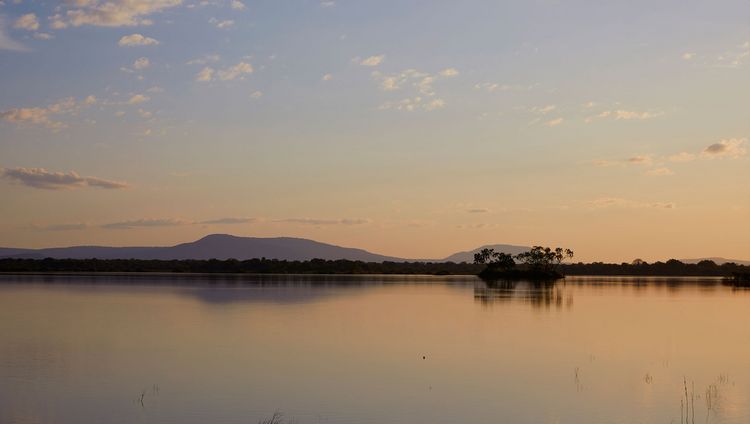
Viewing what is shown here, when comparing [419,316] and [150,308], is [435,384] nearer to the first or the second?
[419,316]

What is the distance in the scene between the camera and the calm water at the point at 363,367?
18.4 m

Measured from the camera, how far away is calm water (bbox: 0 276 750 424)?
18438 millimetres

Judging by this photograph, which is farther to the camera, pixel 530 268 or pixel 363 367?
pixel 530 268

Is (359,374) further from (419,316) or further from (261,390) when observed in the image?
(419,316)

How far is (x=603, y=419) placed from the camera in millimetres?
18047

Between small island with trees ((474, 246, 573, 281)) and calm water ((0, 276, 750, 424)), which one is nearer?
calm water ((0, 276, 750, 424))

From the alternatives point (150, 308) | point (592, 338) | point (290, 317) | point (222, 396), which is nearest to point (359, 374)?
point (222, 396)

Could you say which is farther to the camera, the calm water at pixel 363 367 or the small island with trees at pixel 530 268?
the small island with trees at pixel 530 268

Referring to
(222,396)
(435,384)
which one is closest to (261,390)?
(222,396)

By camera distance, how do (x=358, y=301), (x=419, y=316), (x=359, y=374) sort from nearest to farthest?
(x=359, y=374)
(x=419, y=316)
(x=358, y=301)

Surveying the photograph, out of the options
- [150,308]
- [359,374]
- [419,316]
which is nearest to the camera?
[359,374]

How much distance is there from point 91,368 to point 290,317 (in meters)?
19.1

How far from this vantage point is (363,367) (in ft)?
81.7

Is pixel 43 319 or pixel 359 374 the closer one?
pixel 359 374
